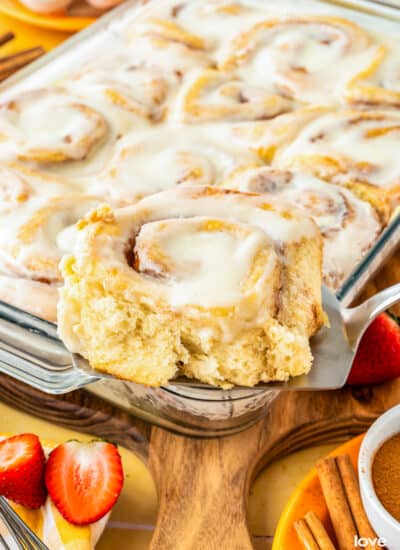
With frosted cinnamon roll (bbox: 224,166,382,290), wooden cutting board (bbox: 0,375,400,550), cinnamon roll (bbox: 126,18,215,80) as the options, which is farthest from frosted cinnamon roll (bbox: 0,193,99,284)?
cinnamon roll (bbox: 126,18,215,80)

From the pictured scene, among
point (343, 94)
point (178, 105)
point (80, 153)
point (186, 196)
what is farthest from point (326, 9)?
point (186, 196)

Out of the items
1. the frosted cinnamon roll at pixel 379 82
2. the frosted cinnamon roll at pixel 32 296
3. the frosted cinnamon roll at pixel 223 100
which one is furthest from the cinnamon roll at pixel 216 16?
the frosted cinnamon roll at pixel 32 296

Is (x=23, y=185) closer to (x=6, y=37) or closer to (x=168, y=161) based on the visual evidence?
(x=168, y=161)

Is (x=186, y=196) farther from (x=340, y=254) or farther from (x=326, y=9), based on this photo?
(x=326, y=9)

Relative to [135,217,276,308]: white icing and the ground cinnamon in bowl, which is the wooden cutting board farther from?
[135,217,276,308]: white icing

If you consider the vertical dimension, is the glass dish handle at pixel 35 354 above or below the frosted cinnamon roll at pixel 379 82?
below

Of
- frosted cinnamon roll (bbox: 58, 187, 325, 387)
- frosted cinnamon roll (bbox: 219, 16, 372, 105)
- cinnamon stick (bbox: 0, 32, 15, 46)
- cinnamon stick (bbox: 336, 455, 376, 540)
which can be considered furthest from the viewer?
cinnamon stick (bbox: 0, 32, 15, 46)

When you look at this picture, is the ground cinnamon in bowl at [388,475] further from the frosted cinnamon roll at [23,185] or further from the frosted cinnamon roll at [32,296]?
the frosted cinnamon roll at [23,185]
